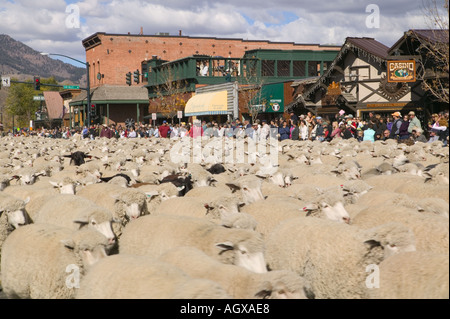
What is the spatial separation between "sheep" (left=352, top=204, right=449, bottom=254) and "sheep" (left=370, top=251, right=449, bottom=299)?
0.62m

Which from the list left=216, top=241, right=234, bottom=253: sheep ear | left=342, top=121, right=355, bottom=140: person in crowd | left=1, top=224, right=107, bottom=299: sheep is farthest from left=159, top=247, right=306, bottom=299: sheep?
left=342, top=121, right=355, bottom=140: person in crowd

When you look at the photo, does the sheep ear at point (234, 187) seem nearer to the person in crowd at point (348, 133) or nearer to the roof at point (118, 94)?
the person in crowd at point (348, 133)

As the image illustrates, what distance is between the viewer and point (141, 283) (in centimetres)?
417

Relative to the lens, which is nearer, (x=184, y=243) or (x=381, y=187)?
(x=184, y=243)

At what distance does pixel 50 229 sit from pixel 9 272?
2.00ft

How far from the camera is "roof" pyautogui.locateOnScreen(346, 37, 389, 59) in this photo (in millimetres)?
29958

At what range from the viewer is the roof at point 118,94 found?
6950 cm

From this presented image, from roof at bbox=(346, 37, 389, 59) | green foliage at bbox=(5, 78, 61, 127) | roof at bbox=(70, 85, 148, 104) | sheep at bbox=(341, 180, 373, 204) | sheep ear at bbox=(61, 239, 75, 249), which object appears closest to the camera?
sheep ear at bbox=(61, 239, 75, 249)

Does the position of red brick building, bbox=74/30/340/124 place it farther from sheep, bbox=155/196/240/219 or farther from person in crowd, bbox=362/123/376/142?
sheep, bbox=155/196/240/219

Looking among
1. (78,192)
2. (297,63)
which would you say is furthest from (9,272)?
(297,63)

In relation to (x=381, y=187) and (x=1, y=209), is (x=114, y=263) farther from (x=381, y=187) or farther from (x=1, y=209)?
(x=381, y=187)

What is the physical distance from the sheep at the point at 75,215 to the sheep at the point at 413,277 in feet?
9.31

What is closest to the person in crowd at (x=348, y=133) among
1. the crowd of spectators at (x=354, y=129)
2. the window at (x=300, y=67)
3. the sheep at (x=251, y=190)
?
the crowd of spectators at (x=354, y=129)
